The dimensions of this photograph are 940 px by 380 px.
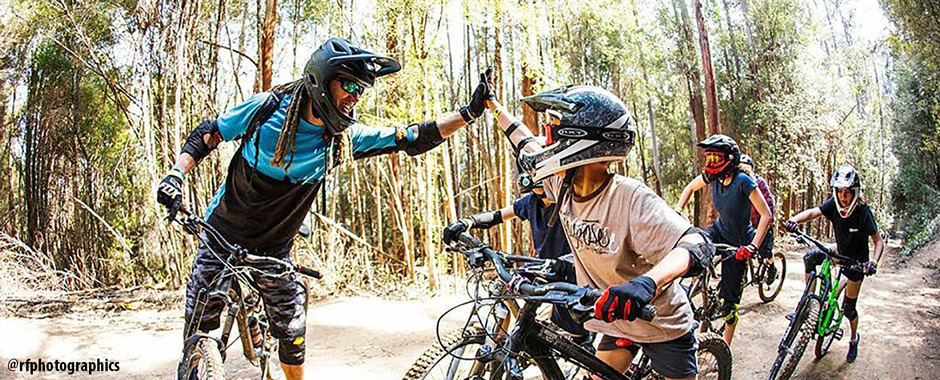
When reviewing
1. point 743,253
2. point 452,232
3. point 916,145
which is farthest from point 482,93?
point 916,145

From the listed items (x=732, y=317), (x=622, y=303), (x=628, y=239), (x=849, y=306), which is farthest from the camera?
(x=849, y=306)

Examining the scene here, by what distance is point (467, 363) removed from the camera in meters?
2.25

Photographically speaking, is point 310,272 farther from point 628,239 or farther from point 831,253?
point 831,253

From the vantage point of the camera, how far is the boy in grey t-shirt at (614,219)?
6.07 ft

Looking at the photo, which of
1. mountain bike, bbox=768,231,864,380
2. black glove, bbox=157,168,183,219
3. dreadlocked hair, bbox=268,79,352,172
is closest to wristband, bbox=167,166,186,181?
black glove, bbox=157,168,183,219

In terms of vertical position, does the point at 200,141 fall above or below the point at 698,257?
above

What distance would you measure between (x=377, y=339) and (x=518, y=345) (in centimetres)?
360

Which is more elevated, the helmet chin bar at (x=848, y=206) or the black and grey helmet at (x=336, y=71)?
the black and grey helmet at (x=336, y=71)

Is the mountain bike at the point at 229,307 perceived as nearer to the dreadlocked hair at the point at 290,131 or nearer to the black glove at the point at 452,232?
the dreadlocked hair at the point at 290,131

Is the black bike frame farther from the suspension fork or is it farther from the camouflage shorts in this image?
the camouflage shorts

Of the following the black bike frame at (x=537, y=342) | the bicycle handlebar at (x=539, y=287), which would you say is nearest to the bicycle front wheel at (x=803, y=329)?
the black bike frame at (x=537, y=342)

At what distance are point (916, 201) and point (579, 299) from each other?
1789 centimetres

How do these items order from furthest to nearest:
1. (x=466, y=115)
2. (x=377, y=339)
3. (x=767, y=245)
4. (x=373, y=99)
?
(x=373, y=99), (x=377, y=339), (x=767, y=245), (x=466, y=115)

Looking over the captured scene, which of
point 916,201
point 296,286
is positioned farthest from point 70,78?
point 916,201
